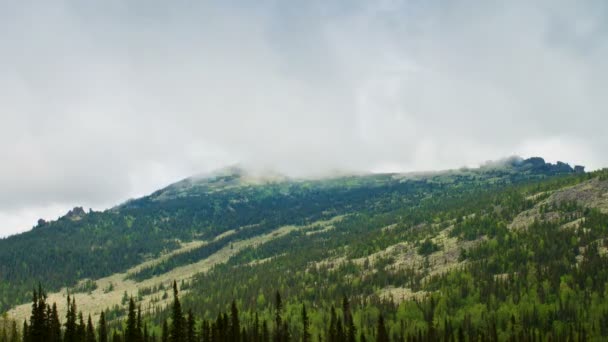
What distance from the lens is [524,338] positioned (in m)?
168

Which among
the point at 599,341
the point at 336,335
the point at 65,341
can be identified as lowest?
the point at 599,341

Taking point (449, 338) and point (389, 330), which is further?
point (389, 330)

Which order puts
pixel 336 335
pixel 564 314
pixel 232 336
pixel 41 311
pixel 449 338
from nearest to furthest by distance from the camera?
pixel 41 311, pixel 232 336, pixel 336 335, pixel 449 338, pixel 564 314

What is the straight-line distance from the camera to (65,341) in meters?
96.6

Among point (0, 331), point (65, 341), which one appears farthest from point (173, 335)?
point (0, 331)

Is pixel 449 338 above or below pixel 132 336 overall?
below

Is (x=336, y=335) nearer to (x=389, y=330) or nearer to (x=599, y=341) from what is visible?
(x=389, y=330)

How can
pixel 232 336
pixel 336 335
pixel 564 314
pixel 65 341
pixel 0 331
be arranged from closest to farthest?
pixel 65 341 → pixel 232 336 → pixel 336 335 → pixel 0 331 → pixel 564 314

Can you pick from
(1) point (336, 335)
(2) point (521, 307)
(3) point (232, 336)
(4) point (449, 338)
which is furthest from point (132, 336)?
(2) point (521, 307)

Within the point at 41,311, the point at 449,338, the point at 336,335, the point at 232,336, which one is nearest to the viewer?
the point at 41,311

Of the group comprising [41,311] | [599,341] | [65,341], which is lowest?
[599,341]

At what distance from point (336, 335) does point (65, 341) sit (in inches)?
2599

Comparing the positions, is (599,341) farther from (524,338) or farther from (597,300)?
(597,300)

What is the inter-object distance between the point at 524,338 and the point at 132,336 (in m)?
121
